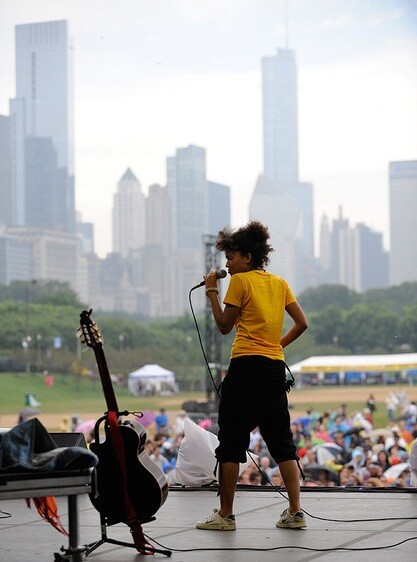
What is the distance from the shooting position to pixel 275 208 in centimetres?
11719

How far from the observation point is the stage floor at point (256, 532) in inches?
123

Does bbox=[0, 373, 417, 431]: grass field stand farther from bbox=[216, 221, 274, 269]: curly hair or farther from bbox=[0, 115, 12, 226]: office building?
bbox=[216, 221, 274, 269]: curly hair

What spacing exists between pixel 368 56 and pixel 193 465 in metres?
104

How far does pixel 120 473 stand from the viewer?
10.5 ft

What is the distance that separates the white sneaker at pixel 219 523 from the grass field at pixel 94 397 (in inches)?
2042

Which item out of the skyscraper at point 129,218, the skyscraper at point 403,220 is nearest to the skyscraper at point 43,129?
the skyscraper at point 129,218

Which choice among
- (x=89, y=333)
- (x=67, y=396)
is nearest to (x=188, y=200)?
(x=67, y=396)

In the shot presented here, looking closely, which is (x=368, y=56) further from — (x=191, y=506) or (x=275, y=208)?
(x=191, y=506)

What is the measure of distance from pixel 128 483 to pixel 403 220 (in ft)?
385

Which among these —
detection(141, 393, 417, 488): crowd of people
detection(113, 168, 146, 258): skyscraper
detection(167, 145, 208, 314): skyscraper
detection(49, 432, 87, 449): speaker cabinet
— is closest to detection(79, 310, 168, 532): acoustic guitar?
detection(49, 432, 87, 449): speaker cabinet

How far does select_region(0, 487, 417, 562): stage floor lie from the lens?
10.2 feet

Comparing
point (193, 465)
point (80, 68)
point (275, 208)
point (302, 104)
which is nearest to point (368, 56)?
point (302, 104)

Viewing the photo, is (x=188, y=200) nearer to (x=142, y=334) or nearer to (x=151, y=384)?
(x=142, y=334)

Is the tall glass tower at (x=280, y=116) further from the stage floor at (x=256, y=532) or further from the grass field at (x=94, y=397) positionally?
the stage floor at (x=256, y=532)
